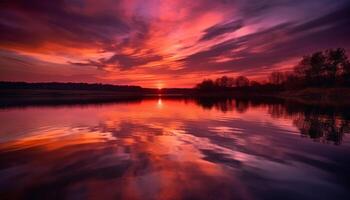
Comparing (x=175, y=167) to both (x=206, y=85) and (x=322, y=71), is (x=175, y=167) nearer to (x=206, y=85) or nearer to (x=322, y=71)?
(x=322, y=71)

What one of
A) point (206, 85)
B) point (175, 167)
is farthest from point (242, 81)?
point (175, 167)

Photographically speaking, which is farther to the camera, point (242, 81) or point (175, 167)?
point (242, 81)

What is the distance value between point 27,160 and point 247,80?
201 meters

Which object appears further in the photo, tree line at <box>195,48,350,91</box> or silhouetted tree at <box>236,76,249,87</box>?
silhouetted tree at <box>236,76,249,87</box>

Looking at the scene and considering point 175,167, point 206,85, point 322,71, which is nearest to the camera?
point 175,167

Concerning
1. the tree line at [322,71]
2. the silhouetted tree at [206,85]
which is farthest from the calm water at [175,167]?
the silhouetted tree at [206,85]

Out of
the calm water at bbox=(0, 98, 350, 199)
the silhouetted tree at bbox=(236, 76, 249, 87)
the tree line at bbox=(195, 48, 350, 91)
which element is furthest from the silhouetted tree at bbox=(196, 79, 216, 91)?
the calm water at bbox=(0, 98, 350, 199)

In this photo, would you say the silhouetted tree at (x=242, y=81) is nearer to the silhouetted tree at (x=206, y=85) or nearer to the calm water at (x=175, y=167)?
the silhouetted tree at (x=206, y=85)

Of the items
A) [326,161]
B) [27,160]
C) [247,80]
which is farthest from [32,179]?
[247,80]

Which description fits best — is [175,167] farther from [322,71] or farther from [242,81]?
[242,81]

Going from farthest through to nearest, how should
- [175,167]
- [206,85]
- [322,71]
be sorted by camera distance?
[206,85], [322,71], [175,167]

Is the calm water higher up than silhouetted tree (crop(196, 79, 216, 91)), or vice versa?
silhouetted tree (crop(196, 79, 216, 91))

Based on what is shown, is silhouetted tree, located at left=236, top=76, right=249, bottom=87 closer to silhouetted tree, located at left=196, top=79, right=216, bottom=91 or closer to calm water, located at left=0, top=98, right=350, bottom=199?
silhouetted tree, located at left=196, top=79, right=216, bottom=91

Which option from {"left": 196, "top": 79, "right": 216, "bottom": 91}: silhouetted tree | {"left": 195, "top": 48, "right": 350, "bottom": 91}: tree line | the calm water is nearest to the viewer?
the calm water
